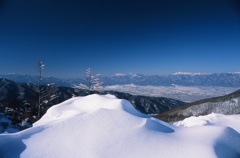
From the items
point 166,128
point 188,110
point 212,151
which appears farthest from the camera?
point 188,110

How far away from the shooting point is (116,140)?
393cm

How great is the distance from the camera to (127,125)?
4.55 metres

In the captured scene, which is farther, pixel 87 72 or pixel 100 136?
pixel 87 72

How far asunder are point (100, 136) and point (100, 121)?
607 mm

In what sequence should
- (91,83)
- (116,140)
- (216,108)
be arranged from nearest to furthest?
1. (116,140)
2. (91,83)
3. (216,108)

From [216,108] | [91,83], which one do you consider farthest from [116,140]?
[216,108]

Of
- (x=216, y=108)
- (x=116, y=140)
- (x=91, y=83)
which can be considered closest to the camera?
(x=116, y=140)

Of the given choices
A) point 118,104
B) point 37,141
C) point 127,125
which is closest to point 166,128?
point 127,125

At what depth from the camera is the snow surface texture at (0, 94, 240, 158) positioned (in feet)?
11.8

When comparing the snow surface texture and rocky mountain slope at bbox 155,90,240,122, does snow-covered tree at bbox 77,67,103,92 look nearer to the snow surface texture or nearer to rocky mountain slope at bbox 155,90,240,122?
the snow surface texture

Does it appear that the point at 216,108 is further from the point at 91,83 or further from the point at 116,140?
the point at 116,140

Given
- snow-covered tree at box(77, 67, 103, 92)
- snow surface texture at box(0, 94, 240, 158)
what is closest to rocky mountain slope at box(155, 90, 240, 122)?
snow-covered tree at box(77, 67, 103, 92)

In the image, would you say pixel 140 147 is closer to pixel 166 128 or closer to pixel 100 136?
pixel 100 136

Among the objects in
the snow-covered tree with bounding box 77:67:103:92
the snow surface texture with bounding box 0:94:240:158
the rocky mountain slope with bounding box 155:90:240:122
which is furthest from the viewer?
the rocky mountain slope with bounding box 155:90:240:122
